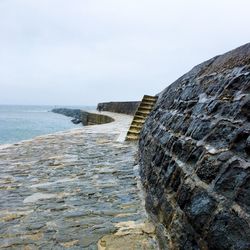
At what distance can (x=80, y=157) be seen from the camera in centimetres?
708

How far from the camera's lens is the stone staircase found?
971cm

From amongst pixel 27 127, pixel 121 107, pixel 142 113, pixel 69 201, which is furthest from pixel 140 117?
pixel 27 127

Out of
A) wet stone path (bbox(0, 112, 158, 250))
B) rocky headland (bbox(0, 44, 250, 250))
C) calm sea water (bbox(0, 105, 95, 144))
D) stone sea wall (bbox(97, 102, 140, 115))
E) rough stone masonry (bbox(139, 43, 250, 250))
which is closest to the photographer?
rough stone masonry (bbox(139, 43, 250, 250))

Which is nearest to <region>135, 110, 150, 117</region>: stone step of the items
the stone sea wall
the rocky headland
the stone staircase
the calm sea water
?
the stone staircase

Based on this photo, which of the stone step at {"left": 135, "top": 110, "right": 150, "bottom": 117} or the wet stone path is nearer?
the wet stone path

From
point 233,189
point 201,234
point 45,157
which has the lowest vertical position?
point 45,157

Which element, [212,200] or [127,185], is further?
[127,185]

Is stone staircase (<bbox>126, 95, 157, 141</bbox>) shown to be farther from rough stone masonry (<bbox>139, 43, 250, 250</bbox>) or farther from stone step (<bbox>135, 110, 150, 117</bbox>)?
rough stone masonry (<bbox>139, 43, 250, 250</bbox>)

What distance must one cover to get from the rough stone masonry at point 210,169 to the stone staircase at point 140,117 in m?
5.68

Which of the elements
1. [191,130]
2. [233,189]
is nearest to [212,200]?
[233,189]

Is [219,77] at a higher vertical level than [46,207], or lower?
higher

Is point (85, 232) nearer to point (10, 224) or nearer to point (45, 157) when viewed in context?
point (10, 224)

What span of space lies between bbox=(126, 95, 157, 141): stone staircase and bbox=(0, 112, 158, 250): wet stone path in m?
2.33

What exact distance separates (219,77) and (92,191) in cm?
226
